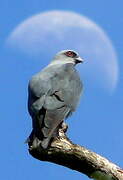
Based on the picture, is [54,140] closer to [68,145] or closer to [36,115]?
[68,145]

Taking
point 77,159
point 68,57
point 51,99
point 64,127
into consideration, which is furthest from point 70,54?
point 77,159

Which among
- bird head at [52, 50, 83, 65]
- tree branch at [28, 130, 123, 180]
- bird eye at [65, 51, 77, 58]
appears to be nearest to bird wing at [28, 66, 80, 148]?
tree branch at [28, 130, 123, 180]

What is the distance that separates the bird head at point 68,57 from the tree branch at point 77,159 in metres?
4.00

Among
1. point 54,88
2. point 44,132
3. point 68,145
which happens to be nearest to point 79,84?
point 54,88

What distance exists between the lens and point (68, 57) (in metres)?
10.1

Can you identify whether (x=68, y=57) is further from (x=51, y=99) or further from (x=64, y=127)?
(x=64, y=127)

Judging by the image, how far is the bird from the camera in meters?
6.45

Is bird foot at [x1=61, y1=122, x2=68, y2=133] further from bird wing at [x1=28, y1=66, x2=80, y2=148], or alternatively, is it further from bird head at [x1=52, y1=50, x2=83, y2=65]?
bird head at [x1=52, y1=50, x2=83, y2=65]

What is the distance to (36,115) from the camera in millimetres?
6727

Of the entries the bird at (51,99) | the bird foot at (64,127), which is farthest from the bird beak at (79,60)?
the bird foot at (64,127)

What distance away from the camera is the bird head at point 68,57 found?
9791 millimetres

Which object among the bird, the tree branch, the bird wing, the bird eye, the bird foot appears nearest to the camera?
the tree branch

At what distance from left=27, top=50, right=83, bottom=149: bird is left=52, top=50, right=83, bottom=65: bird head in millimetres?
779

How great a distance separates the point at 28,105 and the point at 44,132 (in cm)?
86
